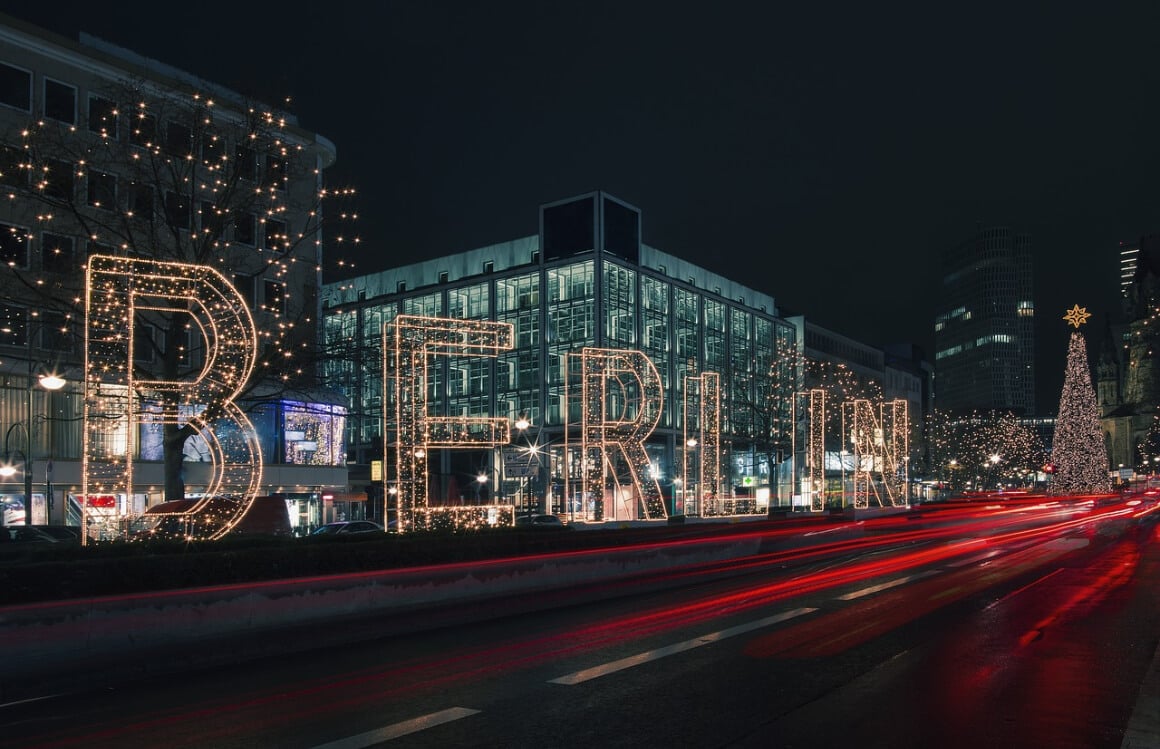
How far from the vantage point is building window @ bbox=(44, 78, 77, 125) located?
129 feet

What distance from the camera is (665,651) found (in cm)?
1264

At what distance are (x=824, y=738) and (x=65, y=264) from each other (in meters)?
25.6

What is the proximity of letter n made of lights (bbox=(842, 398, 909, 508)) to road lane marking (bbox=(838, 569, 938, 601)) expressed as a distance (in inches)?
1001

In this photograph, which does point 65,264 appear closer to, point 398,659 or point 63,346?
point 63,346

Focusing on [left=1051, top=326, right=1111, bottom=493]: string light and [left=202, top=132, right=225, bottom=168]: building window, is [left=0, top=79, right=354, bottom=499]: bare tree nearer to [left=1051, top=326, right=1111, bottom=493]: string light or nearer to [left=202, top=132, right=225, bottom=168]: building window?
[left=202, top=132, right=225, bottom=168]: building window

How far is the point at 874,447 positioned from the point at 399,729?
59.0 metres

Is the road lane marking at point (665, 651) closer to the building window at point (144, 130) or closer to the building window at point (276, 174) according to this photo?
the building window at point (276, 174)

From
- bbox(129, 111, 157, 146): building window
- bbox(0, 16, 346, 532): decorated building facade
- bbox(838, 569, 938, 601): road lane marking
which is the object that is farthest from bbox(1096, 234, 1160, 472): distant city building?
bbox(129, 111, 157, 146): building window

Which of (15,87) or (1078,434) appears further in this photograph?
(1078,434)

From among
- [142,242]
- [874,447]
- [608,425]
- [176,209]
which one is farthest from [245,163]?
[874,447]

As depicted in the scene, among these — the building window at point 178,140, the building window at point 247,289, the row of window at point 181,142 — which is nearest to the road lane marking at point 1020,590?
the row of window at point 181,142

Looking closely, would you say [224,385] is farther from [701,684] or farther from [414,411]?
[701,684]

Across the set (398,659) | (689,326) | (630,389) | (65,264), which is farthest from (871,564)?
(689,326)

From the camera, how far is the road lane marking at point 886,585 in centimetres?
1844
